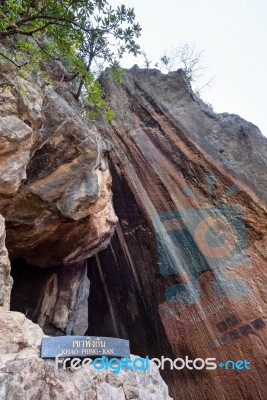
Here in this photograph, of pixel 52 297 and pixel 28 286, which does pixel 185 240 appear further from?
pixel 28 286

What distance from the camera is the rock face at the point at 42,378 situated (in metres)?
A: 3.52

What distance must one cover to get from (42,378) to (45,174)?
444cm

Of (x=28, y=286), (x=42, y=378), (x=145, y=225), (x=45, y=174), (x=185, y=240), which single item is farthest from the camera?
(x=145, y=225)

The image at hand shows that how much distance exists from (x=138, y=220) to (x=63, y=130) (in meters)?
4.46

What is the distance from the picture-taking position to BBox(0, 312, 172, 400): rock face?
3.52m

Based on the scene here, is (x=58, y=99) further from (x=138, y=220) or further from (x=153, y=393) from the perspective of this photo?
(x=153, y=393)

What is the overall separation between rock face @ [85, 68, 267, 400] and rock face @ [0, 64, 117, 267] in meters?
→ 2.18

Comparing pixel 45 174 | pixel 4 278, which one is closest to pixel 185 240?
pixel 45 174

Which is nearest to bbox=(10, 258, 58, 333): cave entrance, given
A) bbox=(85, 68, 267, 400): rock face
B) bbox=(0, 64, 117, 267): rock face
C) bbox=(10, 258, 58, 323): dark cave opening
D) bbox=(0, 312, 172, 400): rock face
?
bbox=(10, 258, 58, 323): dark cave opening

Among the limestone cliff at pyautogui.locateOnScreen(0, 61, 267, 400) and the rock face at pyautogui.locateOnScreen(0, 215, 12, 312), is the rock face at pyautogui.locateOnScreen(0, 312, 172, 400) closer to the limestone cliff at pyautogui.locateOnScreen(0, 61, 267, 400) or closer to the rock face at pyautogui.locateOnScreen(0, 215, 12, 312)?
the limestone cliff at pyautogui.locateOnScreen(0, 61, 267, 400)

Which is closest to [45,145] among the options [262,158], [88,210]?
[88,210]

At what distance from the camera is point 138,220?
10180 millimetres

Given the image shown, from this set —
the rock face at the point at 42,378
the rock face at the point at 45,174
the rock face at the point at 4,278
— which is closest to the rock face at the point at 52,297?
the rock face at the point at 45,174

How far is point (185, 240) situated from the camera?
9203 mm
